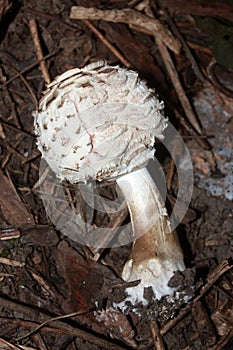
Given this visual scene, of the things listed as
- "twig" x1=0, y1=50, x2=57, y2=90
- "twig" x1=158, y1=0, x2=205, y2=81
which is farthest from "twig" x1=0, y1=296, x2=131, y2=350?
"twig" x1=158, y1=0, x2=205, y2=81

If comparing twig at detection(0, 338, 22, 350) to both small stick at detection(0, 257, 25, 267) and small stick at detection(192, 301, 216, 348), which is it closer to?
small stick at detection(0, 257, 25, 267)

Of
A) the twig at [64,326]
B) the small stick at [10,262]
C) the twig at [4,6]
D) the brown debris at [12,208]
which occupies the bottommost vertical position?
the twig at [64,326]

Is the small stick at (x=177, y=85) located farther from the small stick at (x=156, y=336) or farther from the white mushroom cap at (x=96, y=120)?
the small stick at (x=156, y=336)

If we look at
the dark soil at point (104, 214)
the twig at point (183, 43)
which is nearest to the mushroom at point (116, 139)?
the dark soil at point (104, 214)

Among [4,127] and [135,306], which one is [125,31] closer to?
[4,127]

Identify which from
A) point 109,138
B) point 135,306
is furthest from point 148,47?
point 135,306

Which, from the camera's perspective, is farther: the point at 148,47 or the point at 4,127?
the point at 148,47

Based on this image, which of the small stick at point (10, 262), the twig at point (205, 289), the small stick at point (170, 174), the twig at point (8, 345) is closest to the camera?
the twig at point (8, 345)
